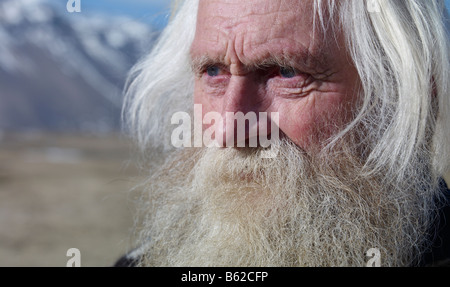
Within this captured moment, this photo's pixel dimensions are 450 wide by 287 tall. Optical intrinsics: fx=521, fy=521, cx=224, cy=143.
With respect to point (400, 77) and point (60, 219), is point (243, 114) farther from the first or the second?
point (60, 219)

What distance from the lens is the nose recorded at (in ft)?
6.24

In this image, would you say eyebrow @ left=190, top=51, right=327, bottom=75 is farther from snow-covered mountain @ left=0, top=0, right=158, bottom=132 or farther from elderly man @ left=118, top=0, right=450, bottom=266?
snow-covered mountain @ left=0, top=0, right=158, bottom=132

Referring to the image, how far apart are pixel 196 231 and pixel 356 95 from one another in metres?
0.86

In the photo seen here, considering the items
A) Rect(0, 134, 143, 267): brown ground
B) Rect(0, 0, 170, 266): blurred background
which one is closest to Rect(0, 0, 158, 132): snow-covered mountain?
Rect(0, 0, 170, 266): blurred background

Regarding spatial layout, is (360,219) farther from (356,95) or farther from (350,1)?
(350,1)

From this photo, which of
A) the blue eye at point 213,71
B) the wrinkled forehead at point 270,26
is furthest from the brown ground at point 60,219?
the wrinkled forehead at point 270,26

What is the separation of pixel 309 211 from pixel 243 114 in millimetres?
431

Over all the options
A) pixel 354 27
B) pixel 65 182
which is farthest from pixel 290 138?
pixel 65 182

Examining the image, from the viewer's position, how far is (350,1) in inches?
78.5

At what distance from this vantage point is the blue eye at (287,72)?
198 cm

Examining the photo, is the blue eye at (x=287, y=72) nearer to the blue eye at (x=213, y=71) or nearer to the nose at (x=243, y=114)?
the nose at (x=243, y=114)

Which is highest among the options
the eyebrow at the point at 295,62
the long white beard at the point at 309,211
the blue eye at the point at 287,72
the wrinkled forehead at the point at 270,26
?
the wrinkled forehead at the point at 270,26

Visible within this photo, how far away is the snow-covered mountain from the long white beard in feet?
281

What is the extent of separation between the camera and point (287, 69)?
6.54 feet
